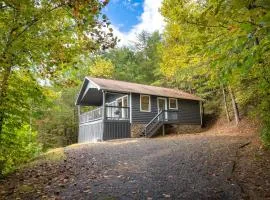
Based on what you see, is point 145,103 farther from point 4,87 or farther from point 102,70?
point 4,87

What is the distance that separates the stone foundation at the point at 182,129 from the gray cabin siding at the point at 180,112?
0.38 meters

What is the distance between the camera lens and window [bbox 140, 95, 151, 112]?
21.6 m

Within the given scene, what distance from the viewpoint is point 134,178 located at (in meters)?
6.40

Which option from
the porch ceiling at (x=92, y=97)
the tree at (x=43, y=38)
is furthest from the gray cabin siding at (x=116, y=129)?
the tree at (x=43, y=38)

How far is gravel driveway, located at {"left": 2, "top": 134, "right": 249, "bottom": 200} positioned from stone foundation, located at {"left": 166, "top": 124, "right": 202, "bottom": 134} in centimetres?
1338

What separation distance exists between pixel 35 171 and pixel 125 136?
12333 millimetres

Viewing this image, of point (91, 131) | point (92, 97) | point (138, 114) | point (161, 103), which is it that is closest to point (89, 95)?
point (92, 97)

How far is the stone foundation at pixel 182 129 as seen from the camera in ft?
74.9

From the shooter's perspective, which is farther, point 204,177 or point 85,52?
point 85,52

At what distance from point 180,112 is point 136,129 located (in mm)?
5309

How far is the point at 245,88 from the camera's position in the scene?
12.4m

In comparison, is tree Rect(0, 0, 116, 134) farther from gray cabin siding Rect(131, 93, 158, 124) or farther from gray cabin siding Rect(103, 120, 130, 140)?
gray cabin siding Rect(131, 93, 158, 124)

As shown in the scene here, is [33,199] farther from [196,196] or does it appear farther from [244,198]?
[244,198]

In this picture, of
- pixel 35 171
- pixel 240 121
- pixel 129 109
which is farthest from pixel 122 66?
pixel 35 171
